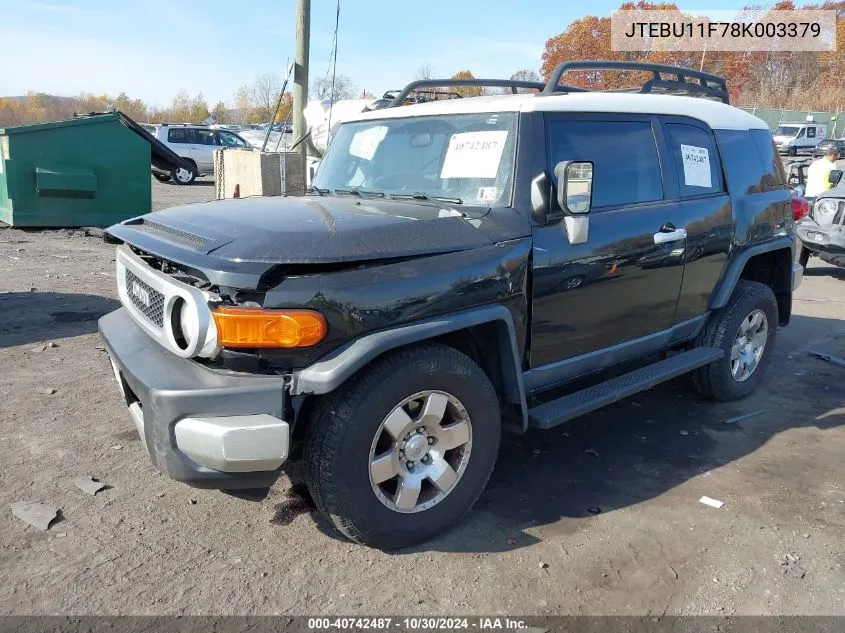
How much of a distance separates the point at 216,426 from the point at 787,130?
147ft

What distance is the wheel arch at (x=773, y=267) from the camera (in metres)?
4.63

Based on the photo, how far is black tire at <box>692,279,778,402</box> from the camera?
464 centimetres

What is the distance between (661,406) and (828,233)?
553 centimetres

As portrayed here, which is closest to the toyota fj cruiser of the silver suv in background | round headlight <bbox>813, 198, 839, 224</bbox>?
round headlight <bbox>813, 198, 839, 224</bbox>

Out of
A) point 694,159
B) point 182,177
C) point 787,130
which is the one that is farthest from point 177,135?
point 787,130

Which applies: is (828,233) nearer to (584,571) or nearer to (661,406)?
(661,406)

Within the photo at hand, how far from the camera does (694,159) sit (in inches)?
169

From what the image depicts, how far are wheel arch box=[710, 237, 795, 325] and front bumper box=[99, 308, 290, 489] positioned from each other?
3.31 meters

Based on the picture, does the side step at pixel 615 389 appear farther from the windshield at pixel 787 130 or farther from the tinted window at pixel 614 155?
the windshield at pixel 787 130

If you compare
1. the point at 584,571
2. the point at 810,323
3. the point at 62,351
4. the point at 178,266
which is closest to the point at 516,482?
the point at 584,571

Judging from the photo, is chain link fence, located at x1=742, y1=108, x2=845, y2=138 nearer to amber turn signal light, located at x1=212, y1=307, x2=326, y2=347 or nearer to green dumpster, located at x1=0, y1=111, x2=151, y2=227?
green dumpster, located at x1=0, y1=111, x2=151, y2=227

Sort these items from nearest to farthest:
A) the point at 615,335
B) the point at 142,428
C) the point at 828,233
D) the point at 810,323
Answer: the point at 142,428 < the point at 615,335 < the point at 810,323 < the point at 828,233

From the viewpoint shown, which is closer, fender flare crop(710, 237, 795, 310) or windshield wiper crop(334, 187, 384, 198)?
windshield wiper crop(334, 187, 384, 198)

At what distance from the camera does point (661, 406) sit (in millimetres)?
4910
